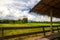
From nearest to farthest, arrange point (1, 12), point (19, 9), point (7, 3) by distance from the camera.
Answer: point (1, 12)
point (7, 3)
point (19, 9)

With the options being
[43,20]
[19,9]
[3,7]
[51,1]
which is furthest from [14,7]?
[51,1]

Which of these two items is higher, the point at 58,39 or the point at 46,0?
the point at 46,0

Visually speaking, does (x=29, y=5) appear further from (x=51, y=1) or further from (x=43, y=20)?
(x=51, y=1)

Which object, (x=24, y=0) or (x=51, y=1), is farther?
(x=24, y=0)

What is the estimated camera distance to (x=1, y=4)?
1244 cm

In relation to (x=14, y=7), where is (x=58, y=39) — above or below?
below

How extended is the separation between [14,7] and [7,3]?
1.14 meters

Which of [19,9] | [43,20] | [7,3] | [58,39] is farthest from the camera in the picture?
[43,20]

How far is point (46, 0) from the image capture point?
6.35 m

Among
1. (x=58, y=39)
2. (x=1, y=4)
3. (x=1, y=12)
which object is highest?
(x=1, y=4)

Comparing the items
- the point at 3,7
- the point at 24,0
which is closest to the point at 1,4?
the point at 3,7

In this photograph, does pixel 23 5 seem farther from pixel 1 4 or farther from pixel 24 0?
pixel 1 4

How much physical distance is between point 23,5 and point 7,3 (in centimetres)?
342

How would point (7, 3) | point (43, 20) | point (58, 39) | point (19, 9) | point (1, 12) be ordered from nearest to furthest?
point (58, 39) < point (1, 12) < point (7, 3) < point (19, 9) < point (43, 20)
